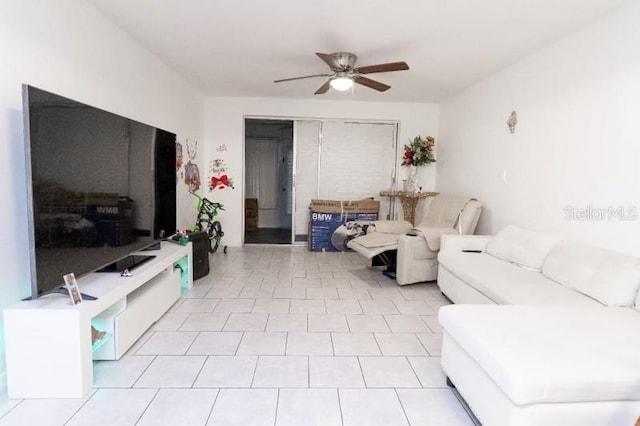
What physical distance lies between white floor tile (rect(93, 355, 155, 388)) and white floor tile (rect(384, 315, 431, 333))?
1.73 m

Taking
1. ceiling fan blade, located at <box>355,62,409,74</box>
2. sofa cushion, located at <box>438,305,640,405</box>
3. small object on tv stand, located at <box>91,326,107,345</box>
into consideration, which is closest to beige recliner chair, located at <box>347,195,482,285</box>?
ceiling fan blade, located at <box>355,62,409,74</box>

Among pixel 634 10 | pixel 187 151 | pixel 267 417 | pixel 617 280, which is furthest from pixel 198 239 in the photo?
pixel 634 10

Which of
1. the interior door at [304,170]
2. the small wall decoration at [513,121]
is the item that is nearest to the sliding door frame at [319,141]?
the interior door at [304,170]

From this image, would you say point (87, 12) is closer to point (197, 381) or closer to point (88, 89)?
point (88, 89)

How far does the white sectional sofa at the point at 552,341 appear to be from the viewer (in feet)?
4.43

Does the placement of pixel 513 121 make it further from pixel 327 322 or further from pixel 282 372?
pixel 282 372

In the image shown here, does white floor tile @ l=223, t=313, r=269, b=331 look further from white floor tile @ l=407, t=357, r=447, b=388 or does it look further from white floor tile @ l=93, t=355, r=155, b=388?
white floor tile @ l=407, t=357, r=447, b=388

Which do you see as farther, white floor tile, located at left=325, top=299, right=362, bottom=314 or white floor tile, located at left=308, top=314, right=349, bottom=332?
white floor tile, located at left=325, top=299, right=362, bottom=314

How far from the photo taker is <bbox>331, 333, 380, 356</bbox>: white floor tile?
7.79ft

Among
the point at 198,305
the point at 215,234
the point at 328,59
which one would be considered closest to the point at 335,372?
the point at 198,305

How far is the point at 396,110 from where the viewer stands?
5.78m

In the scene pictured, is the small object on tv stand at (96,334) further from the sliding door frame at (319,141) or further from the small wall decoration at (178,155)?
the sliding door frame at (319,141)

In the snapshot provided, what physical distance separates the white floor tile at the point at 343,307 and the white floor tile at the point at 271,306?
0.39m

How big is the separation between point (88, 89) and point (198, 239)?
5.89 ft
